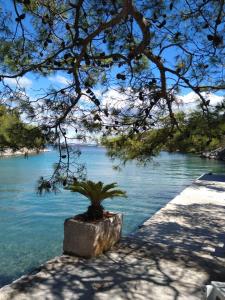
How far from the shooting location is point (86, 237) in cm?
618

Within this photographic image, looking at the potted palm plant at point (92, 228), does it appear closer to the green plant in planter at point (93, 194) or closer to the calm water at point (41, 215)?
the green plant in planter at point (93, 194)

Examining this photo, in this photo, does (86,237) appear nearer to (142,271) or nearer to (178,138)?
(142,271)

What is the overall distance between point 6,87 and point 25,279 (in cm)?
270

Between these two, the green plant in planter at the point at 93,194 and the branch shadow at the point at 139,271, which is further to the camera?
the green plant in planter at the point at 93,194

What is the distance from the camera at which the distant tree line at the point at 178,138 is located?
6.34 metres

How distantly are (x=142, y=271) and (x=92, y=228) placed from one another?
105 cm

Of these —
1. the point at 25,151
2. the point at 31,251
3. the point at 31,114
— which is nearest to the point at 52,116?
the point at 31,114

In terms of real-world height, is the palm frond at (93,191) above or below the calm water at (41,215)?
above

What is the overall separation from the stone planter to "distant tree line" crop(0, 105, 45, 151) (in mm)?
1435

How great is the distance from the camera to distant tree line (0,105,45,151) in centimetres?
556

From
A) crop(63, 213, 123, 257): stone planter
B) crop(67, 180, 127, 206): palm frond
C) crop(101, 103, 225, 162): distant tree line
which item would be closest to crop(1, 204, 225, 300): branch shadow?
crop(63, 213, 123, 257): stone planter

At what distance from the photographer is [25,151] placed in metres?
5.81

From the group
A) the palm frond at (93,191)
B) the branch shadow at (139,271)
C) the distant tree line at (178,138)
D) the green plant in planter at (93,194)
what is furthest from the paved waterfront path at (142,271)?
the distant tree line at (178,138)

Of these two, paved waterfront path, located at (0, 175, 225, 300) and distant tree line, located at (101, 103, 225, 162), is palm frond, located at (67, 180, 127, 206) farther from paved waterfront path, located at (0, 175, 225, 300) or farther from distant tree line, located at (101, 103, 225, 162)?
paved waterfront path, located at (0, 175, 225, 300)
